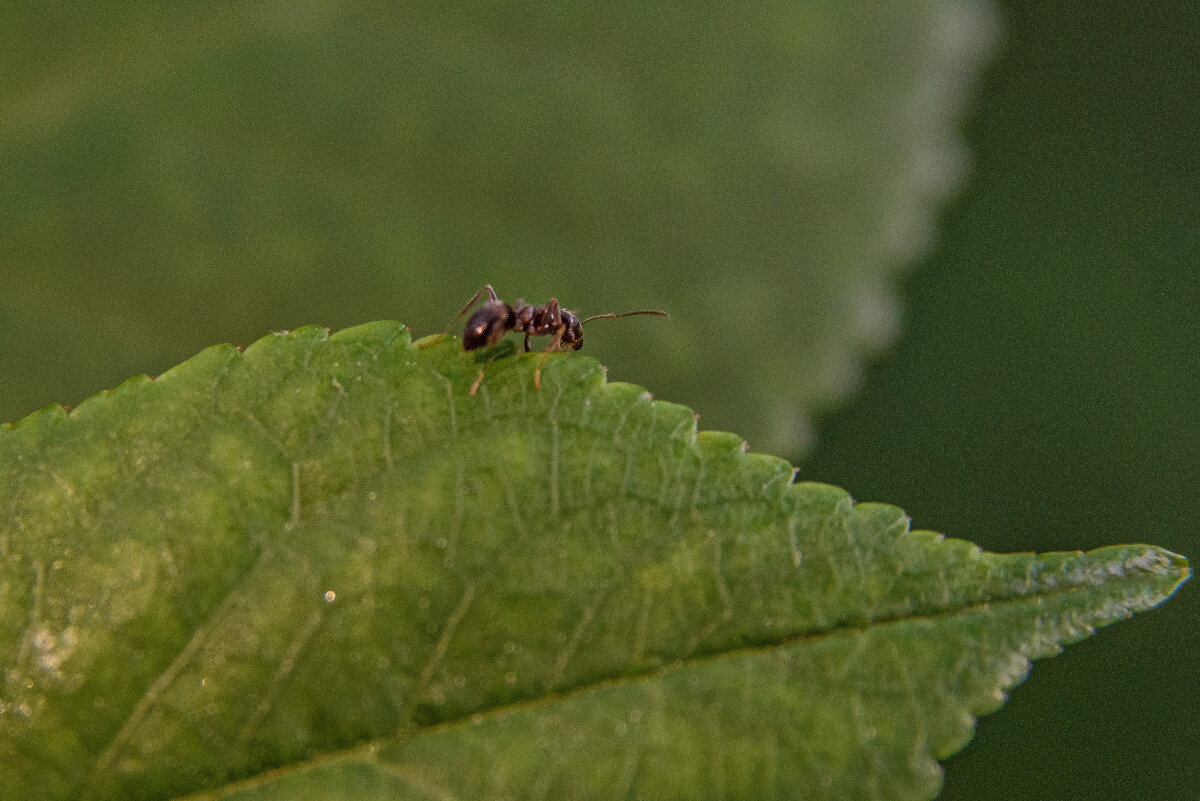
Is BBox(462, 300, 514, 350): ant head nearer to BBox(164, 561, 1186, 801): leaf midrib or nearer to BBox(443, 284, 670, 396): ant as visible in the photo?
BBox(443, 284, 670, 396): ant

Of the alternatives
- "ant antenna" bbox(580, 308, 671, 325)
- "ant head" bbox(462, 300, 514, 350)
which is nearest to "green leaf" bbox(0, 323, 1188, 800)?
"ant head" bbox(462, 300, 514, 350)

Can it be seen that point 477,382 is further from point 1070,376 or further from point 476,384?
point 1070,376

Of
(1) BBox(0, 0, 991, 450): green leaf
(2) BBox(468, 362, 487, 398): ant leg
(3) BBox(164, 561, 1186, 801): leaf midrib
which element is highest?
(1) BBox(0, 0, 991, 450): green leaf

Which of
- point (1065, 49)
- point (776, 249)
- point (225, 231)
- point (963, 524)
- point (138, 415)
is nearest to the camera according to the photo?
point (138, 415)

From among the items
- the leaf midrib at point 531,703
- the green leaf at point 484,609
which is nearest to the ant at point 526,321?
the green leaf at point 484,609

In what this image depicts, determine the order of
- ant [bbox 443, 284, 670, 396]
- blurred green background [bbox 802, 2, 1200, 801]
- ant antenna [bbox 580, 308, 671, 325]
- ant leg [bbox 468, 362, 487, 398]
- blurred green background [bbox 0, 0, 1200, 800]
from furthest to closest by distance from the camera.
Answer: blurred green background [bbox 802, 2, 1200, 801]
ant antenna [bbox 580, 308, 671, 325]
blurred green background [bbox 0, 0, 1200, 800]
ant [bbox 443, 284, 670, 396]
ant leg [bbox 468, 362, 487, 398]

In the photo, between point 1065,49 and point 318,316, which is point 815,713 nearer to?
point 318,316

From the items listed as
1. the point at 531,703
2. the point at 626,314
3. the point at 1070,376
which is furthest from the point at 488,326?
the point at 1070,376

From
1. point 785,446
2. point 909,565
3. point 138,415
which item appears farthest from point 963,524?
point 138,415
